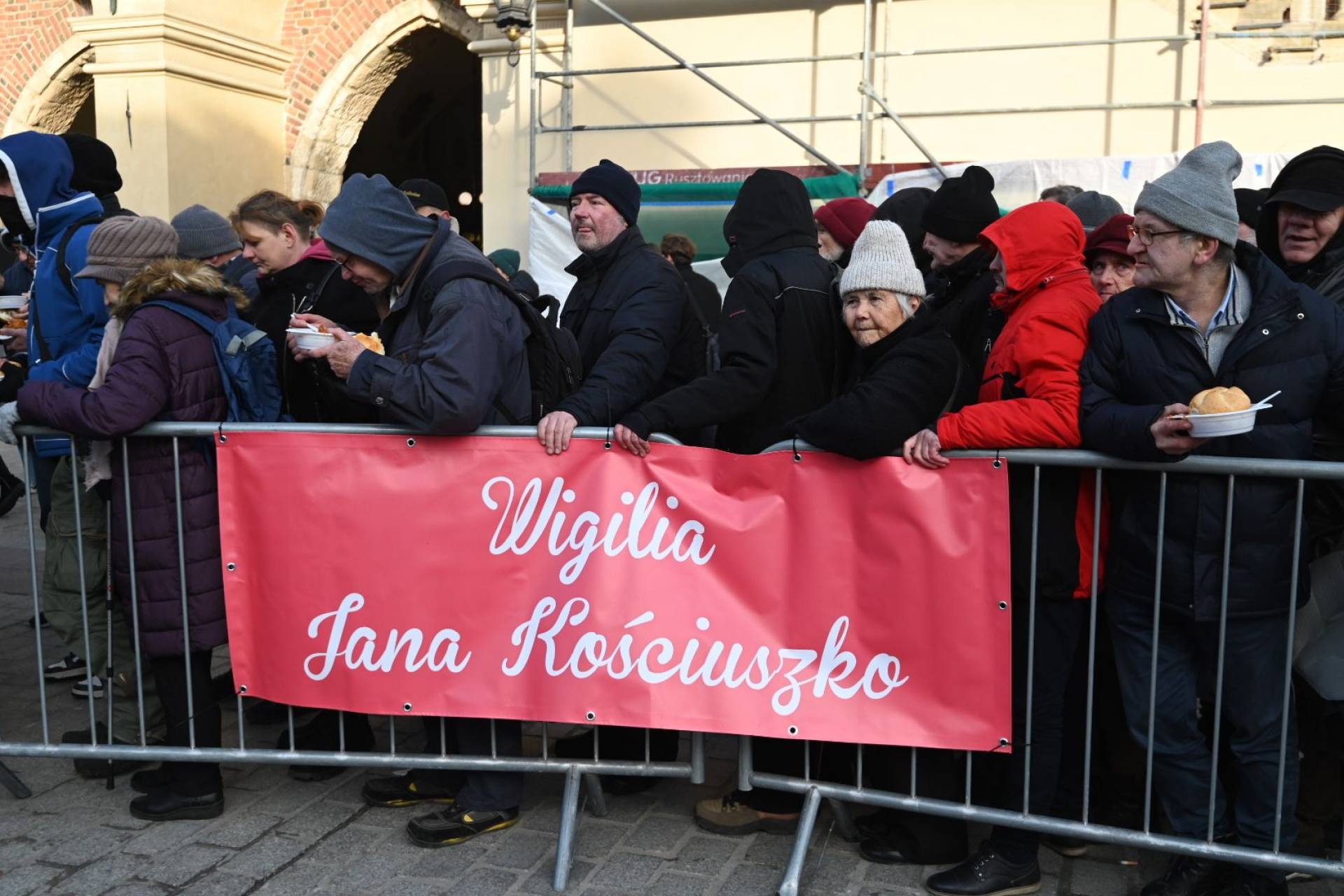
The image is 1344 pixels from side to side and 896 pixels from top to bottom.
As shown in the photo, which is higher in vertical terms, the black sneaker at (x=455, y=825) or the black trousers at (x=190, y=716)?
the black trousers at (x=190, y=716)

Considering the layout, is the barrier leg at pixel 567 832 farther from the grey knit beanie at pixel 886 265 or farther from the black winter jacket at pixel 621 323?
the grey knit beanie at pixel 886 265

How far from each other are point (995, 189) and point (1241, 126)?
176 centimetres

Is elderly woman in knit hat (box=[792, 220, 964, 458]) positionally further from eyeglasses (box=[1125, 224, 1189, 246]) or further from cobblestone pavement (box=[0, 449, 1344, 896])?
cobblestone pavement (box=[0, 449, 1344, 896])

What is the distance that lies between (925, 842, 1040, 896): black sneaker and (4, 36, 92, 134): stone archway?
13.7 meters

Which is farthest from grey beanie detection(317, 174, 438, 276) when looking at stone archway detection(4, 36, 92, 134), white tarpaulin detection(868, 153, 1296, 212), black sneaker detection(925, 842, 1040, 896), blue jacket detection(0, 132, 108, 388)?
stone archway detection(4, 36, 92, 134)

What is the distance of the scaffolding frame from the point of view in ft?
27.4

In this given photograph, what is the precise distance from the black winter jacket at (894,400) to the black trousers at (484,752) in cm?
135

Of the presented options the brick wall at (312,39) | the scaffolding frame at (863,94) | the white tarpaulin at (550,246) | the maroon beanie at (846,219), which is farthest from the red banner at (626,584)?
the brick wall at (312,39)

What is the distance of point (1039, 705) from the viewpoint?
3.49m

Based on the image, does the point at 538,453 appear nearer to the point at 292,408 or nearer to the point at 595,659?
the point at 595,659

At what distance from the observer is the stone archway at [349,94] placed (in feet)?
39.4

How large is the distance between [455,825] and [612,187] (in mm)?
2116

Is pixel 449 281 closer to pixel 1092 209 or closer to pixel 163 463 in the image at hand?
pixel 163 463

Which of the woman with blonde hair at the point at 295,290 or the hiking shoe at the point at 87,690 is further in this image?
the hiking shoe at the point at 87,690
